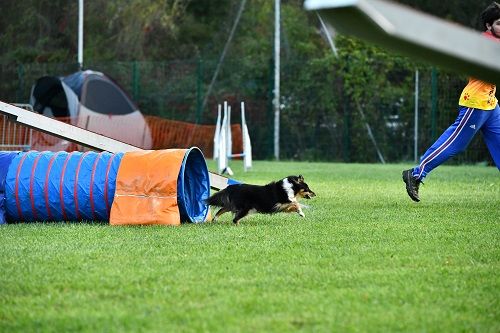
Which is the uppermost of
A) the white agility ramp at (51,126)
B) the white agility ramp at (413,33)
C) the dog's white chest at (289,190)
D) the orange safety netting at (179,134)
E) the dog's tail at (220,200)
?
the white agility ramp at (413,33)

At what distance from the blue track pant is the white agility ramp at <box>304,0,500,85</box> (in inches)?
227

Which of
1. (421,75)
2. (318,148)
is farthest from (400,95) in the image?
(318,148)

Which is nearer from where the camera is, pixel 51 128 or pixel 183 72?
pixel 51 128

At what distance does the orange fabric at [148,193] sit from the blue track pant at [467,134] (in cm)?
235

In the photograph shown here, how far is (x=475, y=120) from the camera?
841cm

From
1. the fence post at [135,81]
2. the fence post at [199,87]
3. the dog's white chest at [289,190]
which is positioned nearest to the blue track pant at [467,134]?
the dog's white chest at [289,190]

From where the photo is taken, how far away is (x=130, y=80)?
25688 mm

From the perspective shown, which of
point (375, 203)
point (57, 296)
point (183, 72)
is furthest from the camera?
point (183, 72)

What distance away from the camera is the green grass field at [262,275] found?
12.5 ft

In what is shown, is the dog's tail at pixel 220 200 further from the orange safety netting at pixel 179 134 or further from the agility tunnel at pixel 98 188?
the orange safety netting at pixel 179 134

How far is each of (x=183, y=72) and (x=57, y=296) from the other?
21.0 metres

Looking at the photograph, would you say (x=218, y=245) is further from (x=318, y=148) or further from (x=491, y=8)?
(x=318, y=148)

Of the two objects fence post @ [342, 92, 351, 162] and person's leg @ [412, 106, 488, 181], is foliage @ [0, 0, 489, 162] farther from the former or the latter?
person's leg @ [412, 106, 488, 181]

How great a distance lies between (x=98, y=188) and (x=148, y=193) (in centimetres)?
42
